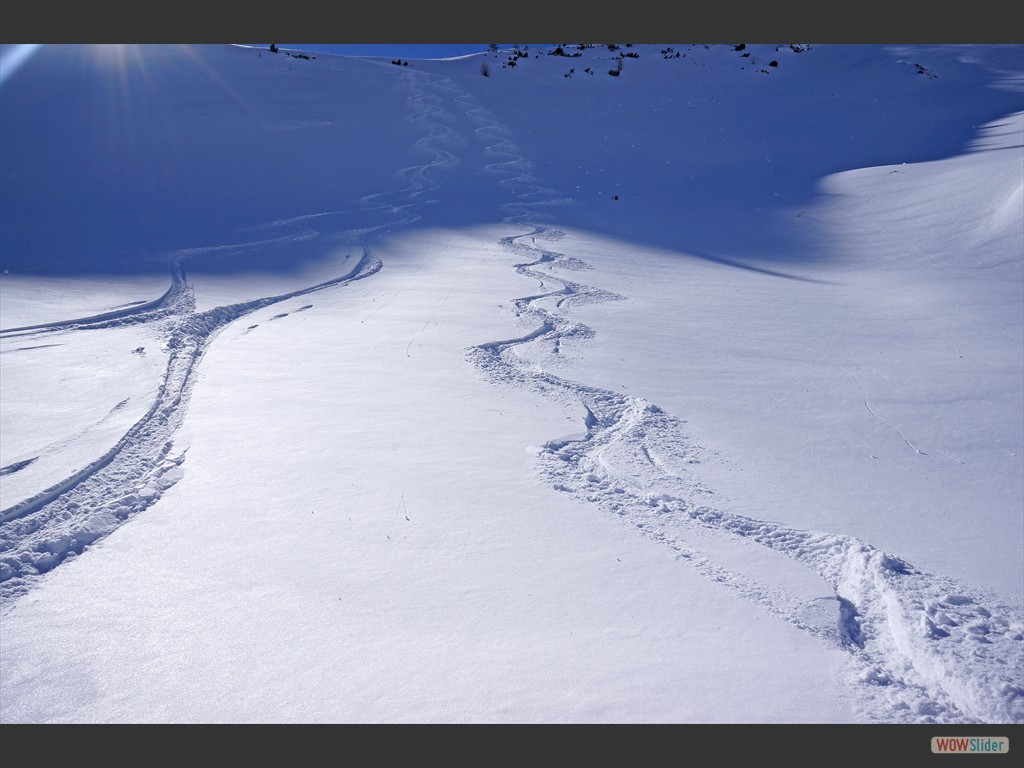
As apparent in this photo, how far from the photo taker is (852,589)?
231 cm

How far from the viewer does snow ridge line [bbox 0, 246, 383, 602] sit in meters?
2.43

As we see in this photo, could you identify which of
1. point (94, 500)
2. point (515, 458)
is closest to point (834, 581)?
point (515, 458)

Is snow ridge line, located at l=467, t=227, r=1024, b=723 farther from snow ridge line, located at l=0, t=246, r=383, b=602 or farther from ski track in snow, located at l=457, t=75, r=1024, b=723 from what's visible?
snow ridge line, located at l=0, t=246, r=383, b=602

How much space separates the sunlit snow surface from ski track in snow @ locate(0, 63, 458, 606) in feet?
0.07

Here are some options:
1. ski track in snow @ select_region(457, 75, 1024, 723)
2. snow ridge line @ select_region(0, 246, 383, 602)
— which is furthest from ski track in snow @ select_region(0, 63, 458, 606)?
ski track in snow @ select_region(457, 75, 1024, 723)

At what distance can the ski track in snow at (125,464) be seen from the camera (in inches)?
98.0

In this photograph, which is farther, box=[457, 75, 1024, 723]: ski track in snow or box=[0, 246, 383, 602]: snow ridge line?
box=[0, 246, 383, 602]: snow ridge line

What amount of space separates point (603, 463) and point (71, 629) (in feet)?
6.70

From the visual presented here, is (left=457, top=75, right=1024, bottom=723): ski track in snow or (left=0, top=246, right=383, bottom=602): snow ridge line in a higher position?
(left=0, top=246, right=383, bottom=602): snow ridge line

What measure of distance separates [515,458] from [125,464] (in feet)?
5.62

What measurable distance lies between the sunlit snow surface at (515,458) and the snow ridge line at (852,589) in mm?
12

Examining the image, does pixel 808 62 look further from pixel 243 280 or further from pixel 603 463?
pixel 603 463

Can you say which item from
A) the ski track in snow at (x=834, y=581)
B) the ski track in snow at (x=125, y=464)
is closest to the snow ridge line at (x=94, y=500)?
the ski track in snow at (x=125, y=464)

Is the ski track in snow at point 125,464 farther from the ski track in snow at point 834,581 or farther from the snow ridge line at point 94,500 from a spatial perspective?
the ski track in snow at point 834,581
